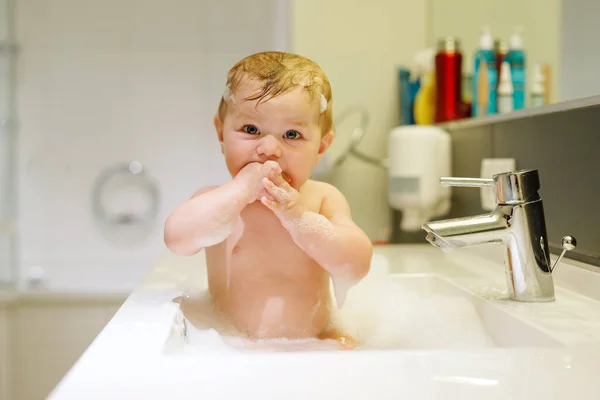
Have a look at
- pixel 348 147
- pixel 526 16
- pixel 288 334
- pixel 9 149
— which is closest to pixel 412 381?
pixel 288 334

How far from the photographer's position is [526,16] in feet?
4.53

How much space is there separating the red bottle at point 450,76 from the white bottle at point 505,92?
28 centimetres

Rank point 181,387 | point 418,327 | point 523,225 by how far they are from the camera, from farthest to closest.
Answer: point 418,327 → point 523,225 → point 181,387

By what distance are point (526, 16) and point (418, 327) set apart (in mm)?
772

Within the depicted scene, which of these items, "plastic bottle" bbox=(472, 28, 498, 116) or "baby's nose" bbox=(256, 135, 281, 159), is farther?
"plastic bottle" bbox=(472, 28, 498, 116)

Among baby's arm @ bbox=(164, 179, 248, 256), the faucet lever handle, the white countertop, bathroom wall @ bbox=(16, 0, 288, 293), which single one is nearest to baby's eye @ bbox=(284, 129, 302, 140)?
→ baby's arm @ bbox=(164, 179, 248, 256)

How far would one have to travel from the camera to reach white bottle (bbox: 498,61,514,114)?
1.43 metres

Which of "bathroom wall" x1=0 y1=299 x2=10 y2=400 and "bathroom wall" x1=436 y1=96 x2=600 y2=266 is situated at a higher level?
"bathroom wall" x1=436 y1=96 x2=600 y2=266

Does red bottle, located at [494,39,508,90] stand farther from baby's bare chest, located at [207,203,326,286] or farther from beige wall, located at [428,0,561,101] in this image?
baby's bare chest, located at [207,203,326,286]

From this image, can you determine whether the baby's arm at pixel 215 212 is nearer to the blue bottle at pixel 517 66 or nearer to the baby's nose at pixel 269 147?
the baby's nose at pixel 269 147

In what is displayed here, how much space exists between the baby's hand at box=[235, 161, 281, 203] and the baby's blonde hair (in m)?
0.09

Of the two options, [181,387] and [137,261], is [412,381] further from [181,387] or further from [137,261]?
[137,261]

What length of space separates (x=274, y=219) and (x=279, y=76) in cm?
21

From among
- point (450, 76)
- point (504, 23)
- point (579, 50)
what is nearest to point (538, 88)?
point (579, 50)
